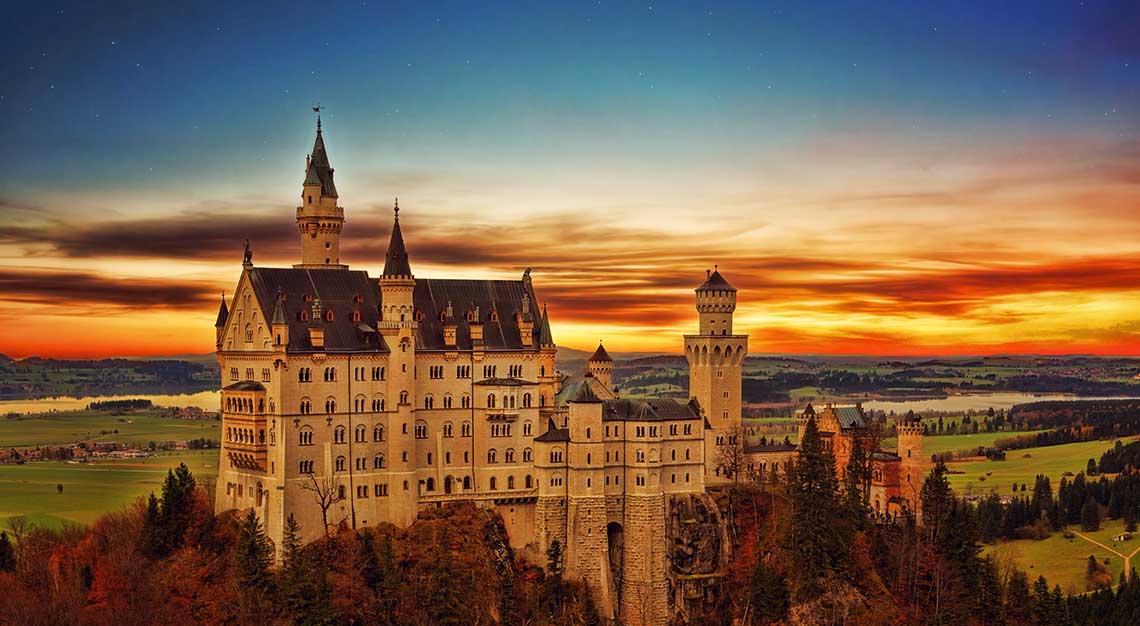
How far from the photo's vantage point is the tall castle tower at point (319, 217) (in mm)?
105312

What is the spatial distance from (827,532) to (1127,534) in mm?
76075

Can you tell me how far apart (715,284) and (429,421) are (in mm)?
36761

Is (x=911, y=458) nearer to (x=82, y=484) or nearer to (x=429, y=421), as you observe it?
(x=429, y=421)

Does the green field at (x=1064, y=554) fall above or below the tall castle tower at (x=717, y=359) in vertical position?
below

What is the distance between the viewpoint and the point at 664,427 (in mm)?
105000

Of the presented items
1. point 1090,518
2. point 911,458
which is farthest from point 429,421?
point 1090,518

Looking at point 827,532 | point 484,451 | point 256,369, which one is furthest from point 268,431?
point 827,532

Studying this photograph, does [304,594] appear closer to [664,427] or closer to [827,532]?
[664,427]

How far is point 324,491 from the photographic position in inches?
3718

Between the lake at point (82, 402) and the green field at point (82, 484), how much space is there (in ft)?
78.5

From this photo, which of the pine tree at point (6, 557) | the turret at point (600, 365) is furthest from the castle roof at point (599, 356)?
the pine tree at point (6, 557)

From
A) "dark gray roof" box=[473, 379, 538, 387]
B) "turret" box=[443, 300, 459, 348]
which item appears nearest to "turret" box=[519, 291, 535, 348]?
"dark gray roof" box=[473, 379, 538, 387]

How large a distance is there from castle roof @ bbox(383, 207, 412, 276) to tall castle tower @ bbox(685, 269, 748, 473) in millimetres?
35159

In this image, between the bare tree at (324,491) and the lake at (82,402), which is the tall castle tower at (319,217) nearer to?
the bare tree at (324,491)
